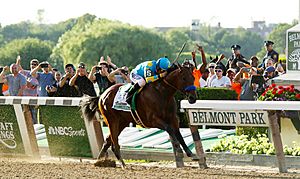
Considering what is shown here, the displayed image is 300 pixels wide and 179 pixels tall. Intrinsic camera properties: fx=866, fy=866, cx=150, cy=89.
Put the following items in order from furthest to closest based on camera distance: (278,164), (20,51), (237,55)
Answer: (20,51), (237,55), (278,164)

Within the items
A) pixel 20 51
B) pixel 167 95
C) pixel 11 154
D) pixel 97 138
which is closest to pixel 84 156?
pixel 97 138

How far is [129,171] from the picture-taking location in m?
10.6

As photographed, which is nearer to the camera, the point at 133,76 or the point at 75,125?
the point at 133,76

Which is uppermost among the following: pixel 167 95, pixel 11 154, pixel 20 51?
pixel 167 95

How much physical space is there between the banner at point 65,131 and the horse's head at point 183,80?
6.77 feet

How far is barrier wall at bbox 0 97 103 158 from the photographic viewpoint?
1227cm

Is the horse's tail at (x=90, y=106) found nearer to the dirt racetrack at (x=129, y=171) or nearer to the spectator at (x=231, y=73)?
the dirt racetrack at (x=129, y=171)

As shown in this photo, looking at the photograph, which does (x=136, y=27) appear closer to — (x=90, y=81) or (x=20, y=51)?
(x=20, y=51)

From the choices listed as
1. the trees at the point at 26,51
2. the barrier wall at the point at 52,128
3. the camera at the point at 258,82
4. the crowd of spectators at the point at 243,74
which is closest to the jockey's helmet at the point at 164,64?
the barrier wall at the point at 52,128

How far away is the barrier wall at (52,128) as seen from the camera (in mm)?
12273

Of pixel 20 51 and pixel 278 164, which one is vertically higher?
pixel 278 164

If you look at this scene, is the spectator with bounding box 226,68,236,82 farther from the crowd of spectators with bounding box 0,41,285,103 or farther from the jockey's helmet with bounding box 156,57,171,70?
the jockey's helmet with bounding box 156,57,171,70

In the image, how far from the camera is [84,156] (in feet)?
40.4

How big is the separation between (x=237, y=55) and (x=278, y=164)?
196 inches
